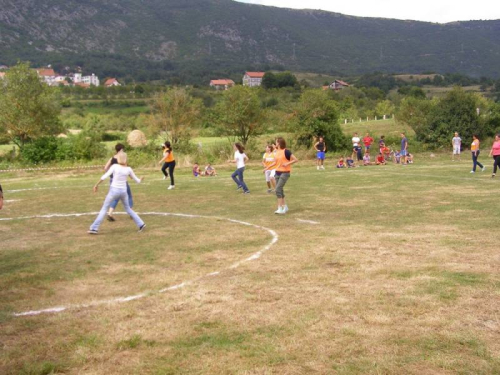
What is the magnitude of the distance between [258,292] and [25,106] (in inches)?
1281

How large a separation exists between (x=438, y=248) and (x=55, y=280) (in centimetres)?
629

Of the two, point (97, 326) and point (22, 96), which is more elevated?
point (22, 96)

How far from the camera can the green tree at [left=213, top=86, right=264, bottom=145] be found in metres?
39.9

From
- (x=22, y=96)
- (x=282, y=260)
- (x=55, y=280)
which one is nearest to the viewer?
(x=55, y=280)

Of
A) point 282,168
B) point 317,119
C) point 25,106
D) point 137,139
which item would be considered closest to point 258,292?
point 282,168

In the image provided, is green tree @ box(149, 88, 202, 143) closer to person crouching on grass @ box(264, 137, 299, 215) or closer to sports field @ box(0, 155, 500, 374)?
sports field @ box(0, 155, 500, 374)

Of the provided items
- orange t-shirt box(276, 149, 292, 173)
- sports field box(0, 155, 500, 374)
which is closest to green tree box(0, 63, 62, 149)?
sports field box(0, 155, 500, 374)

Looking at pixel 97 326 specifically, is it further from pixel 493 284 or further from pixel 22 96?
pixel 22 96

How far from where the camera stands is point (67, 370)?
5078mm

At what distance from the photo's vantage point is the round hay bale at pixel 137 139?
44.1m

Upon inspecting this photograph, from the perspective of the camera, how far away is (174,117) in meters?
41.8

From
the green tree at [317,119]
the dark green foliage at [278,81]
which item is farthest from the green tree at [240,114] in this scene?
the dark green foliage at [278,81]

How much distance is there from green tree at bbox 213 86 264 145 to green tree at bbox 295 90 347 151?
10.4 ft

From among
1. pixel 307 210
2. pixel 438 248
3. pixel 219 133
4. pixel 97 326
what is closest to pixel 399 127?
pixel 219 133
